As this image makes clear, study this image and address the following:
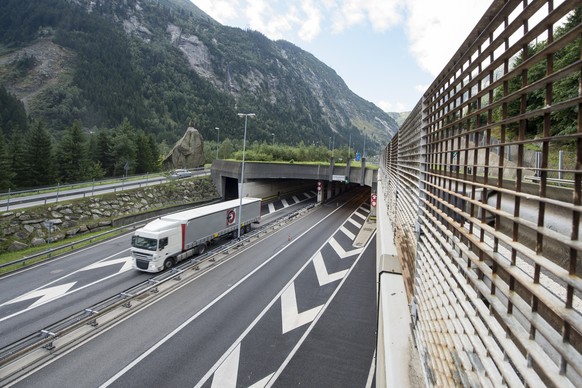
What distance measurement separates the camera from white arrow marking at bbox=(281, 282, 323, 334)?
1530 cm

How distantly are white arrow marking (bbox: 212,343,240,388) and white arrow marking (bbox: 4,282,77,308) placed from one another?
11.5m

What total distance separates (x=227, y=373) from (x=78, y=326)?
7.07 meters

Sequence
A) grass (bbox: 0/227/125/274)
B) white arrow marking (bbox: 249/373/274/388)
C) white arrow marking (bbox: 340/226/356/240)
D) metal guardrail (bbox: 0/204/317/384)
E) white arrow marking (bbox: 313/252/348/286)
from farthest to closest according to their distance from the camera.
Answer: white arrow marking (bbox: 340/226/356/240), grass (bbox: 0/227/125/274), white arrow marking (bbox: 313/252/348/286), metal guardrail (bbox: 0/204/317/384), white arrow marking (bbox: 249/373/274/388)

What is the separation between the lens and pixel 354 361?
12602 mm

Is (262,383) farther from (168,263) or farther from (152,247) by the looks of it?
(168,263)

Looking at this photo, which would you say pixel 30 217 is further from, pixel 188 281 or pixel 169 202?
pixel 188 281

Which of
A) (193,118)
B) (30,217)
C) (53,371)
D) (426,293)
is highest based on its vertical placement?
(193,118)

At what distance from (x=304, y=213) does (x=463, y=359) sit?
39.9 m

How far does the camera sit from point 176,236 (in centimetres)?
2212

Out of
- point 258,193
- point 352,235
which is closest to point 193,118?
point 258,193

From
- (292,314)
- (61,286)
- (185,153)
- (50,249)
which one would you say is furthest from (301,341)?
(185,153)

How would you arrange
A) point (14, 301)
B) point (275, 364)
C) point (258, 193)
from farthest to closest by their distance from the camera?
point (258, 193), point (14, 301), point (275, 364)

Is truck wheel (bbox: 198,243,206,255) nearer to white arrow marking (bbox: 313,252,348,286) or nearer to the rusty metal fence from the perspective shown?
white arrow marking (bbox: 313,252,348,286)

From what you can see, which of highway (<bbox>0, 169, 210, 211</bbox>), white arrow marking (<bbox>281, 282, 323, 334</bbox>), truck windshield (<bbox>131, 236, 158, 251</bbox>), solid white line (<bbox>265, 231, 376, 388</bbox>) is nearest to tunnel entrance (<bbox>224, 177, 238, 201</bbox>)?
highway (<bbox>0, 169, 210, 211</bbox>)
